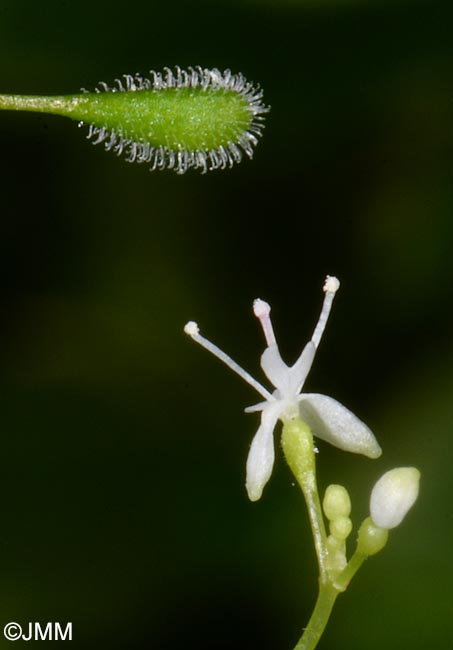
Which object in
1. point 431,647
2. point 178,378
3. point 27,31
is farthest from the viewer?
point 178,378

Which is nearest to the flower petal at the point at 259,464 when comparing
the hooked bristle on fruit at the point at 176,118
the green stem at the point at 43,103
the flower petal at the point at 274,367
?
the flower petal at the point at 274,367

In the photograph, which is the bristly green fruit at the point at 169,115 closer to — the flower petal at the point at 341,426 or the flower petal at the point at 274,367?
the flower petal at the point at 274,367

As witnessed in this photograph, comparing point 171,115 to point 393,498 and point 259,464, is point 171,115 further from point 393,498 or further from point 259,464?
point 393,498

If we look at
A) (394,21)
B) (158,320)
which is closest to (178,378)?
(158,320)

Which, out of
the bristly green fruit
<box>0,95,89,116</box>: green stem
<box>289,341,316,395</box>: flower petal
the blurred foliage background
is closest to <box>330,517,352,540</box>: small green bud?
<box>289,341,316,395</box>: flower petal

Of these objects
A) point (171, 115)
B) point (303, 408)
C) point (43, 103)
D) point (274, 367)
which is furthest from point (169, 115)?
point (303, 408)

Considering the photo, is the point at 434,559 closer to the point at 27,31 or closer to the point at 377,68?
the point at 377,68

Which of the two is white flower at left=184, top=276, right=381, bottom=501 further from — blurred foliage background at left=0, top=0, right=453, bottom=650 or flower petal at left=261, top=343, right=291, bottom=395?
blurred foliage background at left=0, top=0, right=453, bottom=650
